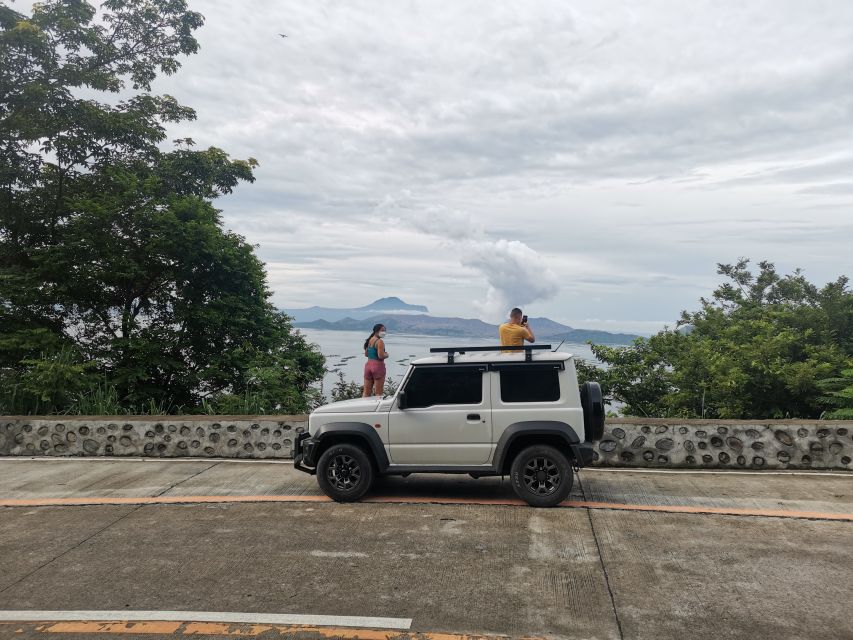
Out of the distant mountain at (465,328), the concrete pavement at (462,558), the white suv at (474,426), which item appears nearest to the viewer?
the concrete pavement at (462,558)

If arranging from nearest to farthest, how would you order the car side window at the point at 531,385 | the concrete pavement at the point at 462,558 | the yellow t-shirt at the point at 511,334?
the concrete pavement at the point at 462,558 < the car side window at the point at 531,385 < the yellow t-shirt at the point at 511,334

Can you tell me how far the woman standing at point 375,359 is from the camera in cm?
1031

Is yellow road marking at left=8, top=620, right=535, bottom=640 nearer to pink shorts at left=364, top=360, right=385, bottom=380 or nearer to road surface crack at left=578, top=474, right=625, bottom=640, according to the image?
road surface crack at left=578, top=474, right=625, bottom=640

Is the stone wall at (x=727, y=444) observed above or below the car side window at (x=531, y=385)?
below

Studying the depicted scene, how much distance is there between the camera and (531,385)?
24.2 feet

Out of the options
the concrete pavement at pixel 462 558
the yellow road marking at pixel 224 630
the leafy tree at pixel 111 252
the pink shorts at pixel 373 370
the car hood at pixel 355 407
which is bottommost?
the yellow road marking at pixel 224 630

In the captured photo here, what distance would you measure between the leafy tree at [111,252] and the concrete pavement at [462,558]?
6941 mm

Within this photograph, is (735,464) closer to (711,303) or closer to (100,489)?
(100,489)

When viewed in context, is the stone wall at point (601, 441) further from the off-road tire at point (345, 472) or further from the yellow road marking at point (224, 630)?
the yellow road marking at point (224, 630)

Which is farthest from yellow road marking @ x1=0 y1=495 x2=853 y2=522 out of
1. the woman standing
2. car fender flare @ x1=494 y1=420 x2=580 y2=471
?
the woman standing

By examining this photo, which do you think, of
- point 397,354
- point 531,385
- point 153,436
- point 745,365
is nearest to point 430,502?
point 531,385

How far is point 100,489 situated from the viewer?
851 cm

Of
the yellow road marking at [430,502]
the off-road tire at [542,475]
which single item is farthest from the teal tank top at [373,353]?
the off-road tire at [542,475]

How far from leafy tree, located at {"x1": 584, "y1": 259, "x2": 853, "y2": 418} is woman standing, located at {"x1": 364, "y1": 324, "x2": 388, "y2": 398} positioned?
222 inches
